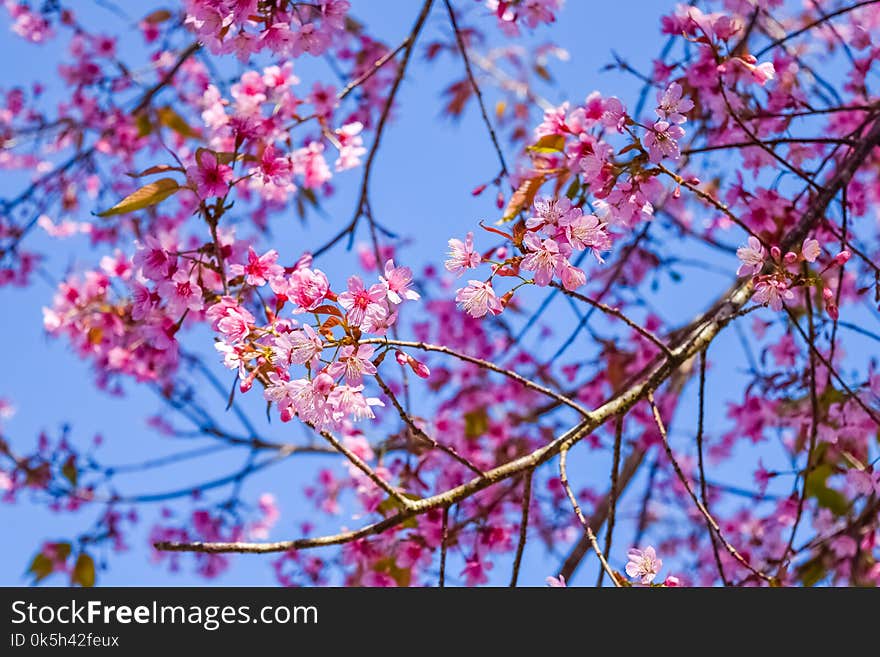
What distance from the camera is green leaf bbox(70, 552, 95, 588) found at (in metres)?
3.16

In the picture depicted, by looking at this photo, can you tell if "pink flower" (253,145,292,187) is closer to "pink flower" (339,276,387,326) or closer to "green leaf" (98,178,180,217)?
"green leaf" (98,178,180,217)

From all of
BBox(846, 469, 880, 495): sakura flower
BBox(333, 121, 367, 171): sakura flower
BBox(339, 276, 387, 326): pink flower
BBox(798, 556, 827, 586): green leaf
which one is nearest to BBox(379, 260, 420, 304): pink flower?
BBox(339, 276, 387, 326): pink flower

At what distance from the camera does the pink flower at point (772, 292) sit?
1498 millimetres

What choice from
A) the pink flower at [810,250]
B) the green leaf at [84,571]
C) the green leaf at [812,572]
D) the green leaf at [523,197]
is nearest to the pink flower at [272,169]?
the green leaf at [523,197]

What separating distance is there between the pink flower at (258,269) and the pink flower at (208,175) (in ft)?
0.54

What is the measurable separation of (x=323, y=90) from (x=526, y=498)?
57.8 inches

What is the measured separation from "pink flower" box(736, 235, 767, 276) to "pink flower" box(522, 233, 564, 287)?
39cm

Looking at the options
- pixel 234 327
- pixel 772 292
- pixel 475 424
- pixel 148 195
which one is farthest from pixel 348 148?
pixel 475 424

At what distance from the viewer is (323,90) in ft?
8.27

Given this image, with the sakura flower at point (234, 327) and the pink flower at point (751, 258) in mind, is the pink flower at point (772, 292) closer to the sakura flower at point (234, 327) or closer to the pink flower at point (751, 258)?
the pink flower at point (751, 258)
